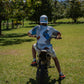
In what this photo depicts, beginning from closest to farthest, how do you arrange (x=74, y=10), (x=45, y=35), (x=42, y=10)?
(x=45, y=35) → (x=42, y=10) → (x=74, y=10)

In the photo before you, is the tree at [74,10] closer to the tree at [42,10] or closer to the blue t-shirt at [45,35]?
the tree at [42,10]

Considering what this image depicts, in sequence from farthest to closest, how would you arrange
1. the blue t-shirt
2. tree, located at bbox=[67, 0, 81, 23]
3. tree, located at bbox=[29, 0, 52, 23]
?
1. tree, located at bbox=[67, 0, 81, 23]
2. tree, located at bbox=[29, 0, 52, 23]
3. the blue t-shirt

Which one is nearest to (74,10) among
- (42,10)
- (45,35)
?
(42,10)

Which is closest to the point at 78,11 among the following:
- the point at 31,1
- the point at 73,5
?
the point at 73,5

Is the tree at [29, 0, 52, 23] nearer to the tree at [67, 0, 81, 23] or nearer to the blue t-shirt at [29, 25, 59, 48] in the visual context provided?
the tree at [67, 0, 81, 23]

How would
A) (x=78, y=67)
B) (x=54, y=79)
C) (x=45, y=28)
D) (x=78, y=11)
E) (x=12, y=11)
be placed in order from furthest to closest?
(x=78, y=11)
(x=12, y=11)
(x=78, y=67)
(x=54, y=79)
(x=45, y=28)

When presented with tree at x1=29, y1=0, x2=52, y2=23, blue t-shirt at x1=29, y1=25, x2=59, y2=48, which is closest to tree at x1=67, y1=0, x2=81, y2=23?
tree at x1=29, y1=0, x2=52, y2=23

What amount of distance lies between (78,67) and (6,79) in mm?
3020

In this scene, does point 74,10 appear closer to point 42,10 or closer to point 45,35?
point 42,10

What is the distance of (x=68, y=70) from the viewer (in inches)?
243

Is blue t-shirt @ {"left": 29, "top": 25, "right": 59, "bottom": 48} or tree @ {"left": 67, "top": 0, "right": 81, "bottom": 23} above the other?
tree @ {"left": 67, "top": 0, "right": 81, "bottom": 23}

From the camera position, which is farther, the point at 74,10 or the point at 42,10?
the point at 74,10

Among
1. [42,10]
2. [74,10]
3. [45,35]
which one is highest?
[74,10]

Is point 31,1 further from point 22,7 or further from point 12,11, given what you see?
point 12,11
